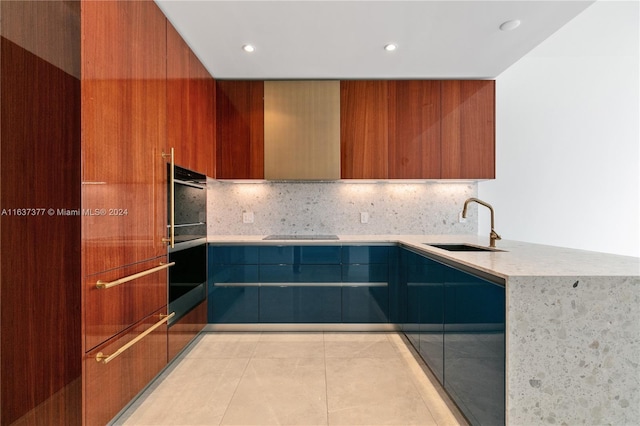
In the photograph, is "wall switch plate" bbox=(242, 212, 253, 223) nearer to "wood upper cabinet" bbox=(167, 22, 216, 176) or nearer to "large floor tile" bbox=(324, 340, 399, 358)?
"wood upper cabinet" bbox=(167, 22, 216, 176)

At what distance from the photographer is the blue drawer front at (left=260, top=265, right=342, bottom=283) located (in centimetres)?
281

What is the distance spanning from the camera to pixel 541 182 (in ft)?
11.0

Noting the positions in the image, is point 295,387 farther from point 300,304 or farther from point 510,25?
point 510,25

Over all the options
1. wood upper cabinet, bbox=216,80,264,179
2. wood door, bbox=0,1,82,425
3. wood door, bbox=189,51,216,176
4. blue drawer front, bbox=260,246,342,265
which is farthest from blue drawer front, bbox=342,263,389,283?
wood door, bbox=0,1,82,425

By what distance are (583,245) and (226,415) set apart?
3.98 m

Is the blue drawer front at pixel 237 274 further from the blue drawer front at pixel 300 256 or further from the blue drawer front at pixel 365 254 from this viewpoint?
the blue drawer front at pixel 365 254

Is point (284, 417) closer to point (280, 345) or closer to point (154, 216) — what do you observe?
point (280, 345)

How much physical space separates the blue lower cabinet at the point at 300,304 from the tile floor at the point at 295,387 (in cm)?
22

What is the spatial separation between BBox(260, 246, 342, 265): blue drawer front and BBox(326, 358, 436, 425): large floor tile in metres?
0.85

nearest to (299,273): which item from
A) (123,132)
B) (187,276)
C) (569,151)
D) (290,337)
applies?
(290,337)

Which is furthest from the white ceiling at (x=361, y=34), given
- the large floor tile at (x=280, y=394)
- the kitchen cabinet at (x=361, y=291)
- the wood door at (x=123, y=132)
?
the large floor tile at (x=280, y=394)

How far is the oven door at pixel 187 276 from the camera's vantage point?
2.15 m

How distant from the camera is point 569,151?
11.0 feet

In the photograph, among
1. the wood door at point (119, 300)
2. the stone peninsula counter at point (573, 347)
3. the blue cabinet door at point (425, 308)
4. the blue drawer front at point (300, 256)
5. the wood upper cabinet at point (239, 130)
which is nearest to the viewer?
the stone peninsula counter at point (573, 347)
